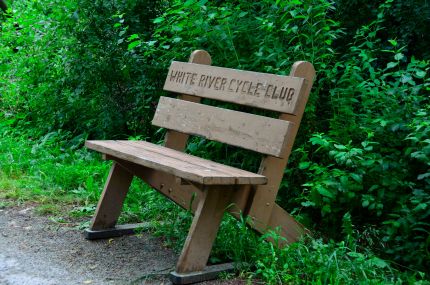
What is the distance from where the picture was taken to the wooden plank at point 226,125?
3.06 meters

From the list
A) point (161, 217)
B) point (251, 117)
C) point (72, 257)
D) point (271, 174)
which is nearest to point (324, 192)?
point (271, 174)

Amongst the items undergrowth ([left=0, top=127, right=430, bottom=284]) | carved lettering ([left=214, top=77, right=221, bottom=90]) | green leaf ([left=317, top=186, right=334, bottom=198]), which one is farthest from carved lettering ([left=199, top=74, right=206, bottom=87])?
green leaf ([left=317, top=186, right=334, bottom=198])

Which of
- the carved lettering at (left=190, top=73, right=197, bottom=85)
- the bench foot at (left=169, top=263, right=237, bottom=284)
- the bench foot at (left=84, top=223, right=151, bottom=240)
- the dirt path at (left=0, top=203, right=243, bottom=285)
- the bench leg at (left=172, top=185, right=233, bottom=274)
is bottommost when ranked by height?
the dirt path at (left=0, top=203, right=243, bottom=285)

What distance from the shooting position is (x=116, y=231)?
12.4 ft

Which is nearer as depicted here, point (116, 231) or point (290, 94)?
point (290, 94)

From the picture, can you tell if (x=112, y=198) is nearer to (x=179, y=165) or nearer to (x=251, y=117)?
(x=179, y=165)

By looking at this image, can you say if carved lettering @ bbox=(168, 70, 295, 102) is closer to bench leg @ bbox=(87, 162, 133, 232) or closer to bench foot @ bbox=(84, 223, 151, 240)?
bench leg @ bbox=(87, 162, 133, 232)

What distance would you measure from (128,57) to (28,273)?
3.15 meters

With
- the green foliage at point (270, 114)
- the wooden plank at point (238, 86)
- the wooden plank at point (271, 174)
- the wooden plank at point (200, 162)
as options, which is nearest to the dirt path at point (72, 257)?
the green foliage at point (270, 114)

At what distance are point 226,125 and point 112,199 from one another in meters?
0.94

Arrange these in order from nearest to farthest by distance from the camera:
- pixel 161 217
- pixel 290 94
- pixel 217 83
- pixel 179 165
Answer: pixel 179 165
pixel 290 94
pixel 217 83
pixel 161 217

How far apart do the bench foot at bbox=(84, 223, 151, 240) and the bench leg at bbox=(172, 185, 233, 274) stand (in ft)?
3.12

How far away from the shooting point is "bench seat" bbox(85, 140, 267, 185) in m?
2.72

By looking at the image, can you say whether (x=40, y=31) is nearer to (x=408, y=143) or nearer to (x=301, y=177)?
(x=301, y=177)
